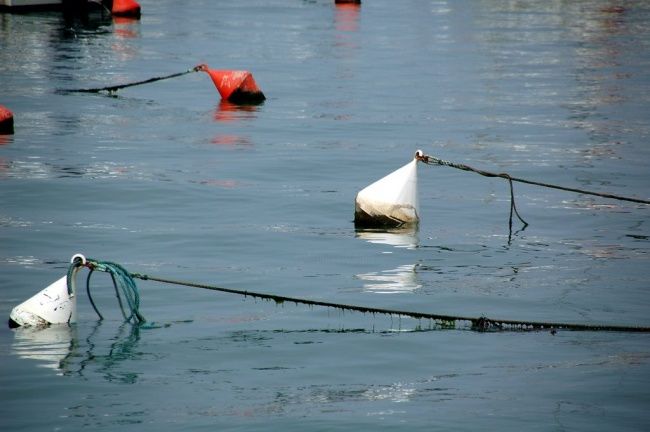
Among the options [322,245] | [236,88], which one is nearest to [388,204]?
[322,245]

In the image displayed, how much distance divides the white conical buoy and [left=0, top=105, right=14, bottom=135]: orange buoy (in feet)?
38.5

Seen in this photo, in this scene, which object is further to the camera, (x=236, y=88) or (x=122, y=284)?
(x=236, y=88)

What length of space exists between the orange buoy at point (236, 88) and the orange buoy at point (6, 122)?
18.8ft

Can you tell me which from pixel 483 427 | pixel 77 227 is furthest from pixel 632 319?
pixel 77 227

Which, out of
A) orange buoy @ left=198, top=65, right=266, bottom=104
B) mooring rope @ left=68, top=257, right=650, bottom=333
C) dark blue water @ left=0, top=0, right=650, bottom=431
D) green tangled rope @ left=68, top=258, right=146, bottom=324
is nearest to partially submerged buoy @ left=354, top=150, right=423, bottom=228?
dark blue water @ left=0, top=0, right=650, bottom=431

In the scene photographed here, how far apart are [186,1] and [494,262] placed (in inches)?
1752

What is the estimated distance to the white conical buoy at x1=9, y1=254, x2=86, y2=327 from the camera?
1115 centimetres

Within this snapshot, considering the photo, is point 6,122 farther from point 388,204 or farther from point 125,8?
point 125,8

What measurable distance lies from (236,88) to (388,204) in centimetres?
1213

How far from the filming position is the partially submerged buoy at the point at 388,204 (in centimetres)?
1541

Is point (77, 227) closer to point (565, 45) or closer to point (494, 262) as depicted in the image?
point (494, 262)

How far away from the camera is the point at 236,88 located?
27.0m

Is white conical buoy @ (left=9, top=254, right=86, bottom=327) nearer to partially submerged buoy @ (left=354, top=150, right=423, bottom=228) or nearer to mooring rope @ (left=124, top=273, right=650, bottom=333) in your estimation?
mooring rope @ (left=124, top=273, right=650, bottom=333)

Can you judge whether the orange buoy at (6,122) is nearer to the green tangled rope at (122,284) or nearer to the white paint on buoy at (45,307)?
the green tangled rope at (122,284)
